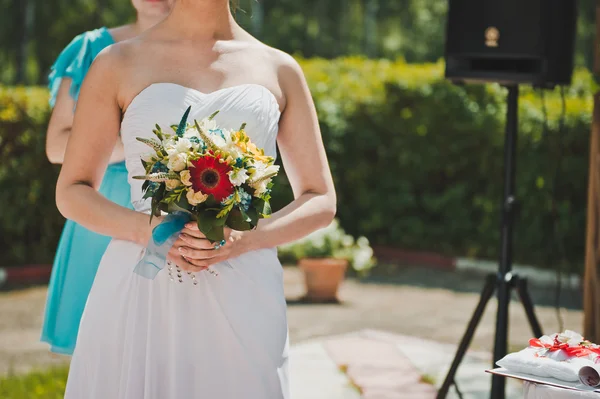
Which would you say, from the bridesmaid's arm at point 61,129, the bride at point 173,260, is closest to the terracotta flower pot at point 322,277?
the bridesmaid's arm at point 61,129

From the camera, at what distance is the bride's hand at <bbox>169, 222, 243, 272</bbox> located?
8.54 feet

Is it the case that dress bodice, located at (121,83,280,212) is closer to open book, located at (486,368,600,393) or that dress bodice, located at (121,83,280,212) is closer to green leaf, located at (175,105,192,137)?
green leaf, located at (175,105,192,137)

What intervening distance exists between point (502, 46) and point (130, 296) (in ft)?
8.66

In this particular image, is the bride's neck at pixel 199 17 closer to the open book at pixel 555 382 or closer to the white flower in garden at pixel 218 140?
the white flower in garden at pixel 218 140

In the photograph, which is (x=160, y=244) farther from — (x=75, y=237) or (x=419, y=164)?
(x=419, y=164)

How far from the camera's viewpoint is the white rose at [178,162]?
8.09ft

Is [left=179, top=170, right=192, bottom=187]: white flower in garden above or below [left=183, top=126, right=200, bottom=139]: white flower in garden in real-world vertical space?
below

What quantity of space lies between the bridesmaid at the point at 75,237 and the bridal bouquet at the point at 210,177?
1503mm

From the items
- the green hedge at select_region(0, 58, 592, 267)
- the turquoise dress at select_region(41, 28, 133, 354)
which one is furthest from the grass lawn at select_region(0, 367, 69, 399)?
the green hedge at select_region(0, 58, 592, 267)

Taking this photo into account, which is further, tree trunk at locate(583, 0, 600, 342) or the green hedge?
the green hedge

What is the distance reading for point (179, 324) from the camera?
2.74 meters

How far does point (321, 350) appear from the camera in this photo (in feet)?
21.0

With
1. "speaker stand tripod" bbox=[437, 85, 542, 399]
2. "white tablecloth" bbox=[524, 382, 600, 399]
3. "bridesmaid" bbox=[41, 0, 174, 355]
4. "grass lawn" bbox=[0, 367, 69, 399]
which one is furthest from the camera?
"grass lawn" bbox=[0, 367, 69, 399]

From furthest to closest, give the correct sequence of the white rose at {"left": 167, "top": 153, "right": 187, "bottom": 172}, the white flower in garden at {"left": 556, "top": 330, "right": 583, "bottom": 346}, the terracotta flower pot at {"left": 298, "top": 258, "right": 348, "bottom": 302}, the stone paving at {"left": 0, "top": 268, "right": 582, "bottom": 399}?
1. the terracotta flower pot at {"left": 298, "top": 258, "right": 348, "bottom": 302}
2. the stone paving at {"left": 0, "top": 268, "right": 582, "bottom": 399}
3. the white flower in garden at {"left": 556, "top": 330, "right": 583, "bottom": 346}
4. the white rose at {"left": 167, "top": 153, "right": 187, "bottom": 172}
